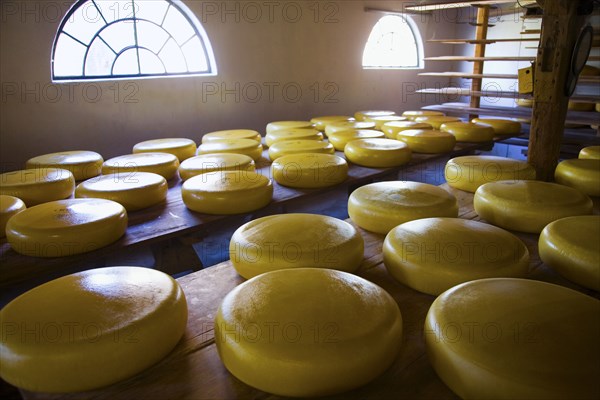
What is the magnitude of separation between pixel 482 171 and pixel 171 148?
216 centimetres

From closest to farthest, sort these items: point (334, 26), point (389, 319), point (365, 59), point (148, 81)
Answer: point (389, 319), point (148, 81), point (334, 26), point (365, 59)

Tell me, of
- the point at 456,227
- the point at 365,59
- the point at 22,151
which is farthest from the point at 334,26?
the point at 456,227

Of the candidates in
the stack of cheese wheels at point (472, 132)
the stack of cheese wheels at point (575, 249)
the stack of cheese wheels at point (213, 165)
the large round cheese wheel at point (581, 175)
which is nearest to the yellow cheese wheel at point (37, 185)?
the stack of cheese wheels at point (213, 165)

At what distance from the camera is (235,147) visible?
10.2 ft

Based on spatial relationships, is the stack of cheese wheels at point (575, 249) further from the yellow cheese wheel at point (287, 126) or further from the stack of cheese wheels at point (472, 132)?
the yellow cheese wheel at point (287, 126)

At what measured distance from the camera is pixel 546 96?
7.83 feet

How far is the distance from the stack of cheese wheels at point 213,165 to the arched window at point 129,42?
1423 mm

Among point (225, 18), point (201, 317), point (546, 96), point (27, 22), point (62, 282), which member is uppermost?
point (225, 18)

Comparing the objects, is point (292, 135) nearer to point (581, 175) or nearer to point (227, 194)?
point (227, 194)

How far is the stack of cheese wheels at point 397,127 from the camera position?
12.8 ft

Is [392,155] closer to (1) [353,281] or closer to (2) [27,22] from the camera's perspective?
(1) [353,281]

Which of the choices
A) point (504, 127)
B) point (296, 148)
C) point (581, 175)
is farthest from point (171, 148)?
point (504, 127)

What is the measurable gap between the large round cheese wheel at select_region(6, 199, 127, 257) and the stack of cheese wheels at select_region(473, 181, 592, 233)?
1.72 metres

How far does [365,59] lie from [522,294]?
206 inches
